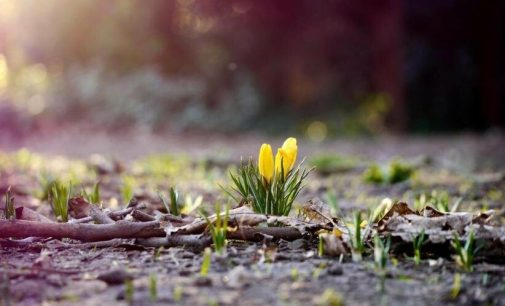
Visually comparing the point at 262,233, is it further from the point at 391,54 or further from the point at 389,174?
the point at 391,54

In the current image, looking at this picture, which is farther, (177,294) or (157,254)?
(157,254)

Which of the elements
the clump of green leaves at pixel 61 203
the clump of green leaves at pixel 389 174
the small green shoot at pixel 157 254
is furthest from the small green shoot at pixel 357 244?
the clump of green leaves at pixel 389 174

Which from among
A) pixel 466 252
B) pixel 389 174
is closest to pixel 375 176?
pixel 389 174

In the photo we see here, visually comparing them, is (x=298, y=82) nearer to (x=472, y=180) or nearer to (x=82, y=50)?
(x=82, y=50)

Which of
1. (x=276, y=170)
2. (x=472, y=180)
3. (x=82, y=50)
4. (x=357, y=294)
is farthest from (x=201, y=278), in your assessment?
(x=82, y=50)

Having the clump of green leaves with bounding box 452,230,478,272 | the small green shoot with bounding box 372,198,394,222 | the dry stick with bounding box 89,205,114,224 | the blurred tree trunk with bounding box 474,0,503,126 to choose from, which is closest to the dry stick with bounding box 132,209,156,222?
the dry stick with bounding box 89,205,114,224

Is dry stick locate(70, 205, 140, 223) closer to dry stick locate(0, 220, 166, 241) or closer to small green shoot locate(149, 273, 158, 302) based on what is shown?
dry stick locate(0, 220, 166, 241)

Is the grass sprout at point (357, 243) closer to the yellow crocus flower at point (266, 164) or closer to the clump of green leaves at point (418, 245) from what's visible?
the clump of green leaves at point (418, 245)
